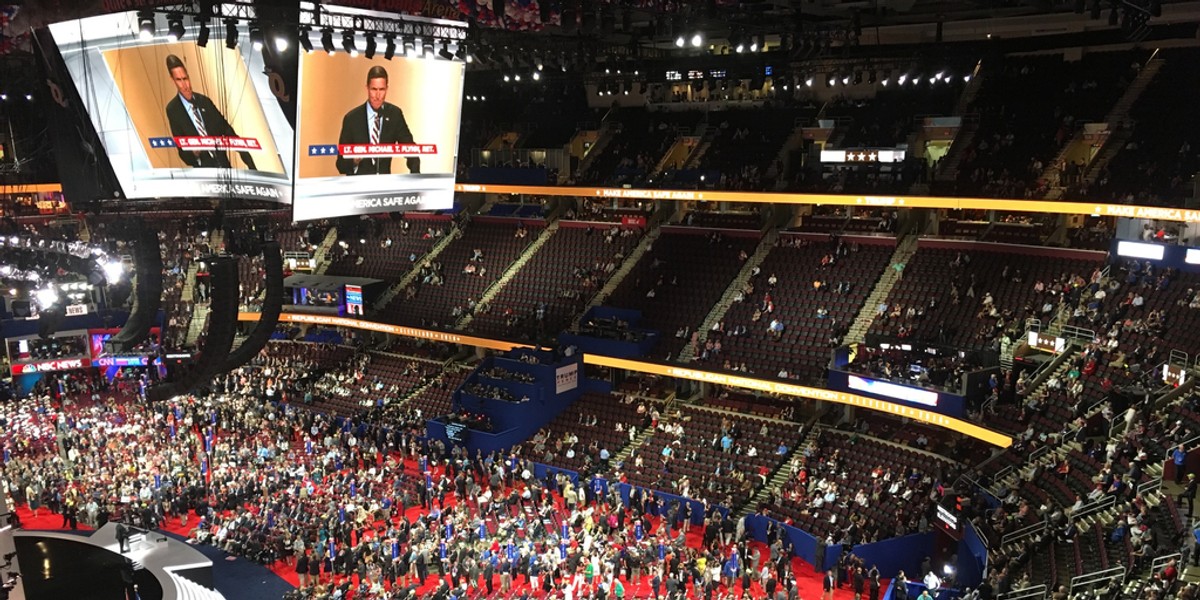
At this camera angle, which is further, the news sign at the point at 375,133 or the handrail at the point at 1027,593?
the news sign at the point at 375,133

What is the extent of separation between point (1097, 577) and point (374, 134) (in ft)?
51.9

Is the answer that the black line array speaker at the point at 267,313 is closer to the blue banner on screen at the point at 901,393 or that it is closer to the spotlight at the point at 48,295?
the spotlight at the point at 48,295

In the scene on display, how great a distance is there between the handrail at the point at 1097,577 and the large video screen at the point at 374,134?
14.6m

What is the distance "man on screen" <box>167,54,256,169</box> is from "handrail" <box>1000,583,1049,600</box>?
1733 centimetres

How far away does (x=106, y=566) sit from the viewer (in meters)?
19.6

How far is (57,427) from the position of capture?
27.8m

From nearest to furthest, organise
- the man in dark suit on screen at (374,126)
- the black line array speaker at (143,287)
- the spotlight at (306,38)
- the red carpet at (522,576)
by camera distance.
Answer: the spotlight at (306,38) → the black line array speaker at (143,287) → the man in dark suit on screen at (374,126) → the red carpet at (522,576)

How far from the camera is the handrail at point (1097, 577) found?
45.6 ft

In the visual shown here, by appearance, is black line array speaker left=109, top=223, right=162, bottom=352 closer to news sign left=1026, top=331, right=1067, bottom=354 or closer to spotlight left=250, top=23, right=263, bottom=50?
spotlight left=250, top=23, right=263, bottom=50

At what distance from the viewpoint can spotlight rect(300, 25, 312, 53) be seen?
16500mm

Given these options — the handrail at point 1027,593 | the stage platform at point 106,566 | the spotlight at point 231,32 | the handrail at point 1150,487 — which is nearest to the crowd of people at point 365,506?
the stage platform at point 106,566

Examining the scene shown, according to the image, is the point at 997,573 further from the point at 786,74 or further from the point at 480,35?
the point at 480,35

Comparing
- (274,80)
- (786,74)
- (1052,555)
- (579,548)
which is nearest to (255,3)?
(274,80)

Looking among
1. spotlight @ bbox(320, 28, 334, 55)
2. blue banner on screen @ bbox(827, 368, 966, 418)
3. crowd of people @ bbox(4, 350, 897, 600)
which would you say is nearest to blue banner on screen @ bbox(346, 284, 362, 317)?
crowd of people @ bbox(4, 350, 897, 600)
